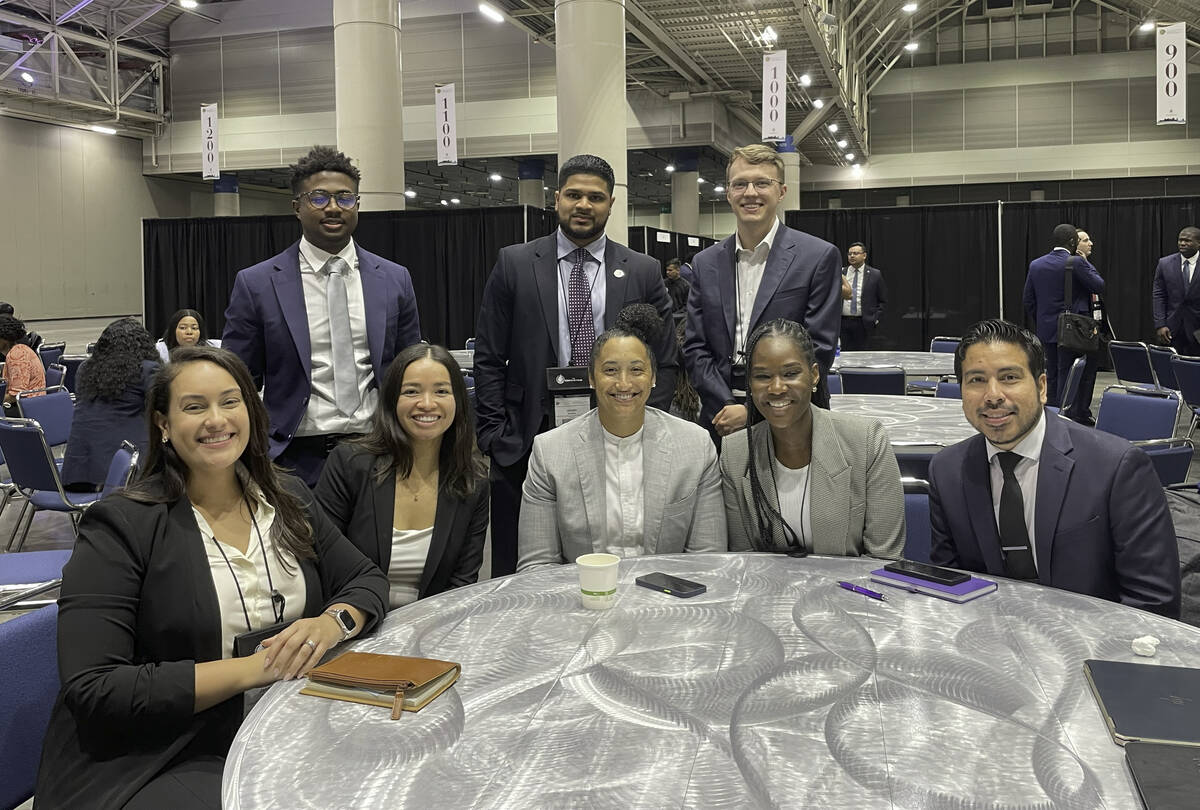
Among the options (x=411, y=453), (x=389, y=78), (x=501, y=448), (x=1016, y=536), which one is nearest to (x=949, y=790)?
(x=1016, y=536)

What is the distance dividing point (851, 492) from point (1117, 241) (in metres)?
11.6

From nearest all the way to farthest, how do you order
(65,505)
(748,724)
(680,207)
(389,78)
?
(748,724) → (65,505) → (389,78) → (680,207)

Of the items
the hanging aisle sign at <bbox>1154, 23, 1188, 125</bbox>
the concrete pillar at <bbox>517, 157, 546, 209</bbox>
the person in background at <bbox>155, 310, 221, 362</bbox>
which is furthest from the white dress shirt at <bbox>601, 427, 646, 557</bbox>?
the concrete pillar at <bbox>517, 157, 546, 209</bbox>

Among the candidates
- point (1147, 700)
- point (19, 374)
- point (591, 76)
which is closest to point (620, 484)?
point (1147, 700)

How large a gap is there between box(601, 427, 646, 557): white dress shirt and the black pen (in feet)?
2.05

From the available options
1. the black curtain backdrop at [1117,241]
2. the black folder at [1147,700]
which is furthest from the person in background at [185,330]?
the black curtain backdrop at [1117,241]

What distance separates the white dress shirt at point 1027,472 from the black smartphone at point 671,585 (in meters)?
0.73

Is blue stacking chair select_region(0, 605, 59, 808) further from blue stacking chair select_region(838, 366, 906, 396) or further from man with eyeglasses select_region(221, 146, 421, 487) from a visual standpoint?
blue stacking chair select_region(838, 366, 906, 396)

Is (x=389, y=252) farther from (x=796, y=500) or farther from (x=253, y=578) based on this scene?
(x=253, y=578)

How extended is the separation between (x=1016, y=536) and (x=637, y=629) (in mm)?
930

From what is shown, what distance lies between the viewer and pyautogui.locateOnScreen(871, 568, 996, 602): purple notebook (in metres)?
1.77

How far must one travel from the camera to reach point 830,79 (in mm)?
13773

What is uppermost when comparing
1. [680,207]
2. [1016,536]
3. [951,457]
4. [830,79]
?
[830,79]

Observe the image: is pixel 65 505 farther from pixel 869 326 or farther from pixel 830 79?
pixel 830 79
